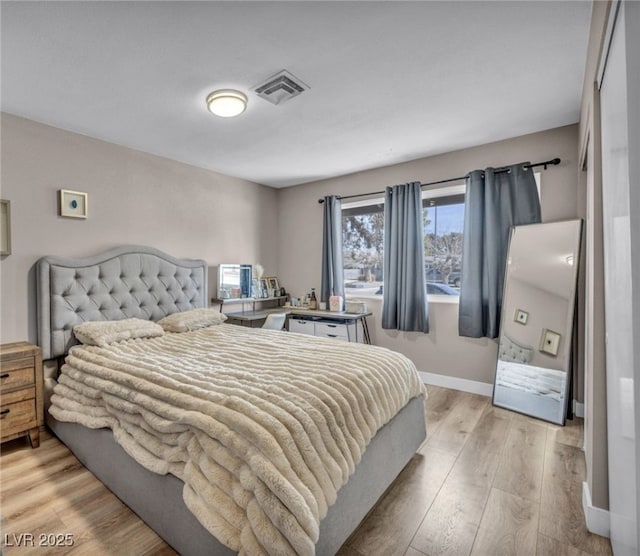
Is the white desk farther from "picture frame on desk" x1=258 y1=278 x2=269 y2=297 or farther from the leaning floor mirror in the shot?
the leaning floor mirror

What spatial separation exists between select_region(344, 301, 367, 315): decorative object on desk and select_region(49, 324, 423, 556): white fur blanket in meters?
1.54

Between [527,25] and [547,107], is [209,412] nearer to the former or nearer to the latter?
[527,25]

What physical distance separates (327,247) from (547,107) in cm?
258

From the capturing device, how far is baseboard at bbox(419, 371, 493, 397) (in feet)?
10.9

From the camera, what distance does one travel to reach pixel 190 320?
320cm

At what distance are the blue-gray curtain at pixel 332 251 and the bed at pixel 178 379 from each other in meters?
1.43

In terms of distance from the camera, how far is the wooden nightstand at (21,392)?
2217 mm

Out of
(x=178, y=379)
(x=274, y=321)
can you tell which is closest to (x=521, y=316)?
(x=274, y=321)

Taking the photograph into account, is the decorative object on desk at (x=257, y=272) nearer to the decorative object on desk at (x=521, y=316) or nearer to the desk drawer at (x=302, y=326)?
the desk drawer at (x=302, y=326)

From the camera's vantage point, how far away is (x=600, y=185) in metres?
1.57

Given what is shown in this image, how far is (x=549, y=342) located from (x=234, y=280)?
132 inches

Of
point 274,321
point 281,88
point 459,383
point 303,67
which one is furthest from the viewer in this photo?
point 274,321

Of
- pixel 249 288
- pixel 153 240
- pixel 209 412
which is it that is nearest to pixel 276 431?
pixel 209 412

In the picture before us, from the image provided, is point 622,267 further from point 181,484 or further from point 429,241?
point 429,241
